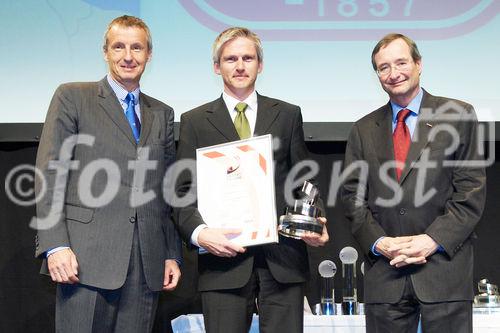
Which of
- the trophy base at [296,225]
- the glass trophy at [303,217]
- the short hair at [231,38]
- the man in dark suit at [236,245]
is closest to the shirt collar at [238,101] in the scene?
the man in dark suit at [236,245]

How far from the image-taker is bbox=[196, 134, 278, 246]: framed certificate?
8.50 ft

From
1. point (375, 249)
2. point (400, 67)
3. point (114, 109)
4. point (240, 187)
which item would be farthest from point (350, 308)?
point (114, 109)

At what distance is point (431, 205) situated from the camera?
267cm

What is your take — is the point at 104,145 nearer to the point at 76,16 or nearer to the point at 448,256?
the point at 448,256

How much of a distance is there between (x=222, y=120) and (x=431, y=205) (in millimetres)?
866

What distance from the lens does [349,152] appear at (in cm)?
289

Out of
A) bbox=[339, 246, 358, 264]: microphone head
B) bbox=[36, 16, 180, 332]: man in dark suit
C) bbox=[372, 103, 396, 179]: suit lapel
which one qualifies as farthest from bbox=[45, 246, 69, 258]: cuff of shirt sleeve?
bbox=[339, 246, 358, 264]: microphone head

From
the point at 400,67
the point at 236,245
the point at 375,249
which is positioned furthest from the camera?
the point at 400,67

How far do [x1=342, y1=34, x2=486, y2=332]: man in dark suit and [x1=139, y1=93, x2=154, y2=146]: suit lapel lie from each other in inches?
32.1

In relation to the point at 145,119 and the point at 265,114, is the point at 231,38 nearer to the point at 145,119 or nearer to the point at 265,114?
the point at 265,114

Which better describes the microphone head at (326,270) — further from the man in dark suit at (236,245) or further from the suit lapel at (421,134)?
the suit lapel at (421,134)

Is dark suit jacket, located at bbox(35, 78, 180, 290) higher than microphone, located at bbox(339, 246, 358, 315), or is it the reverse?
dark suit jacket, located at bbox(35, 78, 180, 290)

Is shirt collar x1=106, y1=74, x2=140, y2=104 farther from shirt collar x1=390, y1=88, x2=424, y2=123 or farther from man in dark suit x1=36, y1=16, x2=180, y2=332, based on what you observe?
shirt collar x1=390, y1=88, x2=424, y2=123

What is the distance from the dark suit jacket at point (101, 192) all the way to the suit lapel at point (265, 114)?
0.41 meters
